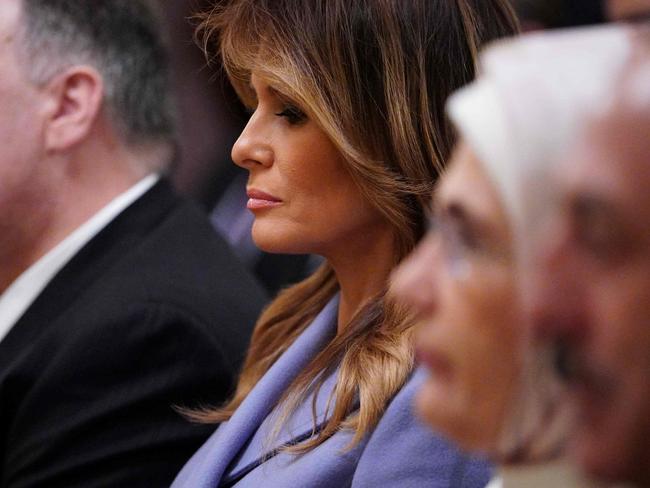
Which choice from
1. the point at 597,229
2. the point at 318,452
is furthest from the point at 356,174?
the point at 597,229

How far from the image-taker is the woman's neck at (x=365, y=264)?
4.53 ft

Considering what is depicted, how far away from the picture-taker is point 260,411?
148 cm

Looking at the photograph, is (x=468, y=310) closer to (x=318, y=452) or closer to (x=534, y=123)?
(x=534, y=123)

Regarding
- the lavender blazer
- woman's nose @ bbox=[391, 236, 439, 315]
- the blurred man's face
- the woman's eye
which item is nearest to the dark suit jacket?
the lavender blazer

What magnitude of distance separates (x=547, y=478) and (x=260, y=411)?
81cm

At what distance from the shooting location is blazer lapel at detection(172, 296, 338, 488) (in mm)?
1452

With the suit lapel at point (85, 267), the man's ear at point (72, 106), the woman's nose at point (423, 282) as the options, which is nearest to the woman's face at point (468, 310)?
the woman's nose at point (423, 282)

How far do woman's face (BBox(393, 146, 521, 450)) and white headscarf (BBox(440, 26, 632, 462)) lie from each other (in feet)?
0.05

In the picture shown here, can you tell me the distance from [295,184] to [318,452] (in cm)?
31

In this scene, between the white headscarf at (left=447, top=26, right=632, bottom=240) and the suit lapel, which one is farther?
the suit lapel

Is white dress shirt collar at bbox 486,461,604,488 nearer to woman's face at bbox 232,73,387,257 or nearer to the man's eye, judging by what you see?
the man's eye

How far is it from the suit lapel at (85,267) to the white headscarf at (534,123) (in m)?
1.20

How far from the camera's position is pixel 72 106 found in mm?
1916

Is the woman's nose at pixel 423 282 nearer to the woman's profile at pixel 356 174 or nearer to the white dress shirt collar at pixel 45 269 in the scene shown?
the woman's profile at pixel 356 174
